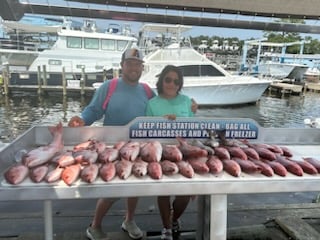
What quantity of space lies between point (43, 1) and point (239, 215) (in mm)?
2767

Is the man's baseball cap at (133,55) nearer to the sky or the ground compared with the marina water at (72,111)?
nearer to the sky

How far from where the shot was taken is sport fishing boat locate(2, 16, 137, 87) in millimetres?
18375

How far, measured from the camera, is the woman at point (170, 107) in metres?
2.38

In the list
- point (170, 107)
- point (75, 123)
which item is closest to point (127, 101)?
point (170, 107)

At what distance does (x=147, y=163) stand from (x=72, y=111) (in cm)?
1377

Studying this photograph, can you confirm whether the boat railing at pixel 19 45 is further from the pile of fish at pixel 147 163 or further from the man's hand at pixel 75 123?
the pile of fish at pixel 147 163

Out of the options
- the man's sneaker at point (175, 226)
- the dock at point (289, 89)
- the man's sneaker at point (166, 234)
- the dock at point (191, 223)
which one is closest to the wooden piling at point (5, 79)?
the dock at point (191, 223)

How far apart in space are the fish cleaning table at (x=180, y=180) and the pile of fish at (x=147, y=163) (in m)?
0.04

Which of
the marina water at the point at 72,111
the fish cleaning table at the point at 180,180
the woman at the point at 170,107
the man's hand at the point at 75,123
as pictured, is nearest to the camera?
the fish cleaning table at the point at 180,180

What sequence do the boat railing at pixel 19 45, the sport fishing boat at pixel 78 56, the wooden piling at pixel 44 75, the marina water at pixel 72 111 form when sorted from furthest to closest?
the boat railing at pixel 19 45, the sport fishing boat at pixel 78 56, the wooden piling at pixel 44 75, the marina water at pixel 72 111

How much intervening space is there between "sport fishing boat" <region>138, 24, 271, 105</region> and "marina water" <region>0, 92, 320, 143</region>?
30.0 inches

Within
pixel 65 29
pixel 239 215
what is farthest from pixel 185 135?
pixel 65 29

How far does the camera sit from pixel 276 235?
Result: 8.18 feet

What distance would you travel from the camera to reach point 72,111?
1477cm
